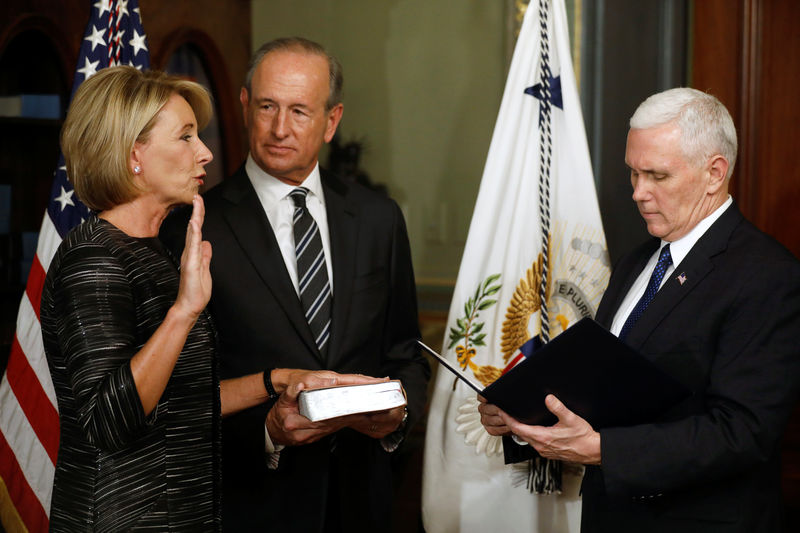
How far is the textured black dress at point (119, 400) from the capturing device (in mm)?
1529

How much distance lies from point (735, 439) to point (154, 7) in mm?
3893

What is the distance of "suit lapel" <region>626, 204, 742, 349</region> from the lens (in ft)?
6.15

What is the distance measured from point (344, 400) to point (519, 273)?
1239 mm

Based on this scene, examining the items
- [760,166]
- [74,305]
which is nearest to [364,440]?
[74,305]

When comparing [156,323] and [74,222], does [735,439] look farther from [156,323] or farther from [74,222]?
[74,222]

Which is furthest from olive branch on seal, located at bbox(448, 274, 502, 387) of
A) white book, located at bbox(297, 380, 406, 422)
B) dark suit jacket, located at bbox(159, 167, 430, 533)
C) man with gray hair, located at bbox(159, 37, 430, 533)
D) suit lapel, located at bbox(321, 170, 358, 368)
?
white book, located at bbox(297, 380, 406, 422)

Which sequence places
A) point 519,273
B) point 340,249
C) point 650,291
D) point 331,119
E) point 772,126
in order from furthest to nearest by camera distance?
point 772,126 → point 519,273 → point 331,119 → point 340,249 → point 650,291

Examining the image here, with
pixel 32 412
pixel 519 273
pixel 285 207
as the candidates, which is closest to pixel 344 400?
pixel 285 207

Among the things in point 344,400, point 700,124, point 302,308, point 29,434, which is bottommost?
point 29,434

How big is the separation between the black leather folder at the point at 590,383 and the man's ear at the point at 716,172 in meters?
0.53

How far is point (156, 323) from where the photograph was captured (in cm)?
169

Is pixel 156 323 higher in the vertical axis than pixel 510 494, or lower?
higher

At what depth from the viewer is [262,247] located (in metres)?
2.26

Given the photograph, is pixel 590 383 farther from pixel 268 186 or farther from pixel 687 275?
pixel 268 186
